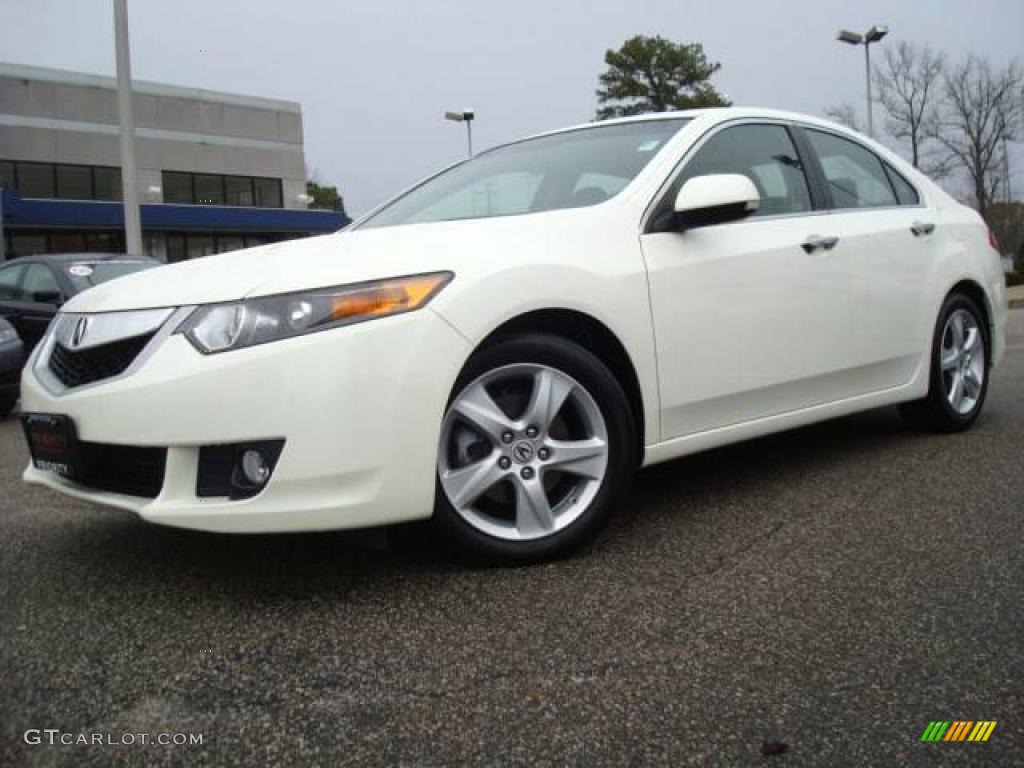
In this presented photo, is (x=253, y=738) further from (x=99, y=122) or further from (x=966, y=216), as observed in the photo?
(x=99, y=122)

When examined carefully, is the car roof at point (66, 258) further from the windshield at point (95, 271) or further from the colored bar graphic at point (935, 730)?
the colored bar graphic at point (935, 730)

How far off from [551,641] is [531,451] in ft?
2.17

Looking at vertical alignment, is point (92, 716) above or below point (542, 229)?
below

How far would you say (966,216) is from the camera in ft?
15.1

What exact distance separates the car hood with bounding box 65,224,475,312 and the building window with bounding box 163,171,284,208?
1321 inches

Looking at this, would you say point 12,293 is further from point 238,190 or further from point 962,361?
point 238,190

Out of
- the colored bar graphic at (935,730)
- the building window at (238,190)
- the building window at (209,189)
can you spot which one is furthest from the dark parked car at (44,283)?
the building window at (238,190)

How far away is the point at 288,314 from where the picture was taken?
7.82 ft

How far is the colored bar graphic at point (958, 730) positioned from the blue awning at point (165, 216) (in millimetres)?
28420

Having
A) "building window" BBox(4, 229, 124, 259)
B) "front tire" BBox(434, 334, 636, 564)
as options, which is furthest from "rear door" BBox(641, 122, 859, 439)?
"building window" BBox(4, 229, 124, 259)

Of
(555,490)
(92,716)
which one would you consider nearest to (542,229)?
(555,490)

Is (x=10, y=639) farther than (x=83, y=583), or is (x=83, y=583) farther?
(x=83, y=583)

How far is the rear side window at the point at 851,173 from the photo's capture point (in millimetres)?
3916

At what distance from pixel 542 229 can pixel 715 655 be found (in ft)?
4.47
